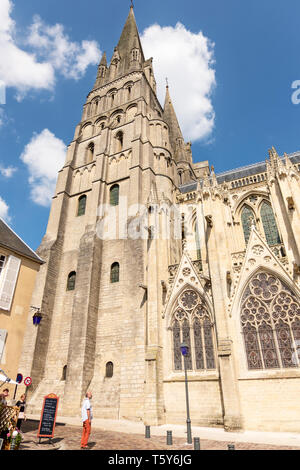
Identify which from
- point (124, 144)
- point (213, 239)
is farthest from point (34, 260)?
point (124, 144)

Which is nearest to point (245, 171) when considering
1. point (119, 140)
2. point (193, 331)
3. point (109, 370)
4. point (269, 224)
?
point (269, 224)

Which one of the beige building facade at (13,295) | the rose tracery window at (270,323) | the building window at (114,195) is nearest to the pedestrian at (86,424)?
the beige building facade at (13,295)

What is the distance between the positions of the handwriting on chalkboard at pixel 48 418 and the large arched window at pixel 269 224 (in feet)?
50.0

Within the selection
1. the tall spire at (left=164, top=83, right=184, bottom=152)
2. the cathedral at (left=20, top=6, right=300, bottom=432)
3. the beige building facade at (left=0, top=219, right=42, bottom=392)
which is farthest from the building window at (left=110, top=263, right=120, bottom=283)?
the tall spire at (left=164, top=83, right=184, bottom=152)

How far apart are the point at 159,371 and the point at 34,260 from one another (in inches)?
332

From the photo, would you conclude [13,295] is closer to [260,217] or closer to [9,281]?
[9,281]

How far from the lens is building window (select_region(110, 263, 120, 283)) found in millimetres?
19781

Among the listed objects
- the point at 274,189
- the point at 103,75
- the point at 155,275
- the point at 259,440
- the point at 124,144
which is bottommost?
the point at 259,440

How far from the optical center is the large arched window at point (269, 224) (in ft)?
60.2

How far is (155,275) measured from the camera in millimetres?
15641

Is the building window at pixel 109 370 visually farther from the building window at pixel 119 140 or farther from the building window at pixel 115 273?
the building window at pixel 119 140

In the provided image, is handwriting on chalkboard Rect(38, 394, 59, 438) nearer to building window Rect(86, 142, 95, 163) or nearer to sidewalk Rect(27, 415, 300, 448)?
sidewalk Rect(27, 415, 300, 448)

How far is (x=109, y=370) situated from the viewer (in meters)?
16.5
